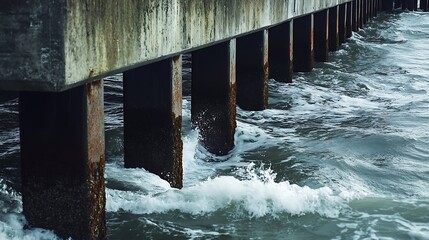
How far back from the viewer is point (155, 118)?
6.99 metres

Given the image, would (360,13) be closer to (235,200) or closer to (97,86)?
(235,200)

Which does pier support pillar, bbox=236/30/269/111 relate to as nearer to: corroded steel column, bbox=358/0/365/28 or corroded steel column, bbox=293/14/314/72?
corroded steel column, bbox=293/14/314/72

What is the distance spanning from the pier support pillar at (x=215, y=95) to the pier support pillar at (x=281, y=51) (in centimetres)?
447

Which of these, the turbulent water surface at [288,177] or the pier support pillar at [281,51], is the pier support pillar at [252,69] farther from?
the pier support pillar at [281,51]

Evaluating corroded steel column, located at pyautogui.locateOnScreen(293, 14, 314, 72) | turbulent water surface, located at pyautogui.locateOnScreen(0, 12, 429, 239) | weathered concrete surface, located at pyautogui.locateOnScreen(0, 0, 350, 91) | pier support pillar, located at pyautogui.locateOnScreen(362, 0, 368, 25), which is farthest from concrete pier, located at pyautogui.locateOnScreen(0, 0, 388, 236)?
pier support pillar, located at pyautogui.locateOnScreen(362, 0, 368, 25)

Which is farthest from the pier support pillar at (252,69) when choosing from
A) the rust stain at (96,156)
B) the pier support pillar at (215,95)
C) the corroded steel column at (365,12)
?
the corroded steel column at (365,12)

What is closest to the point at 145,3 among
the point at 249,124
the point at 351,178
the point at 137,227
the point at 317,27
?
the point at 137,227

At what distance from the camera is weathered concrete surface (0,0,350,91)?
4.26 metres

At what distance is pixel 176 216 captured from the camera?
6594mm

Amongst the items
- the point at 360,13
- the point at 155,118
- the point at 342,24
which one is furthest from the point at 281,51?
the point at 360,13

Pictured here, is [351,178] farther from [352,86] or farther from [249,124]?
[352,86]

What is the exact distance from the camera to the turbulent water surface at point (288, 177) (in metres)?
6.41

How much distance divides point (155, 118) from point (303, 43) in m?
9.37

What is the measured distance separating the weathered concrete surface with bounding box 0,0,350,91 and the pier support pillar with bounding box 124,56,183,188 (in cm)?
39
